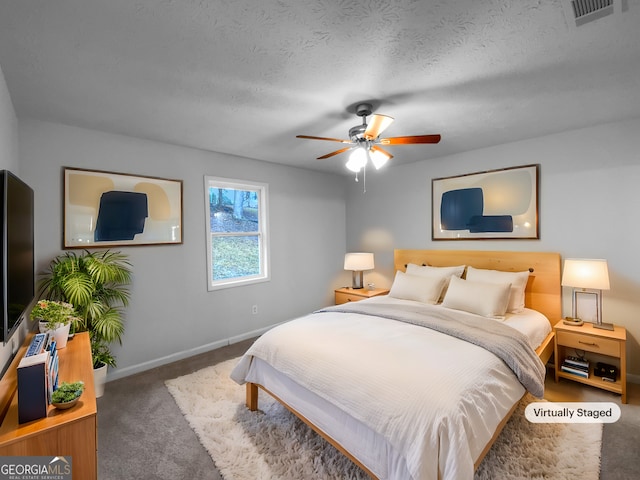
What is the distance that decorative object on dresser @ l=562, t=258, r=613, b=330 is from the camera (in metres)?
2.56

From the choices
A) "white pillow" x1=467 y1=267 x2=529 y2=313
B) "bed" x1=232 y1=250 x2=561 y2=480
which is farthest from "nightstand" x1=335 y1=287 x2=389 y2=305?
"white pillow" x1=467 y1=267 x2=529 y2=313

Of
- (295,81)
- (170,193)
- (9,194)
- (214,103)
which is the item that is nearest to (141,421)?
(9,194)

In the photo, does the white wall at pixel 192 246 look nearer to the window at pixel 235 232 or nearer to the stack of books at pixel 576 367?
the window at pixel 235 232

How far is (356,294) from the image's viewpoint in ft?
13.4

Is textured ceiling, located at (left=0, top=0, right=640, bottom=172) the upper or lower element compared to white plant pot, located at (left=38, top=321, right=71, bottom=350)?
upper

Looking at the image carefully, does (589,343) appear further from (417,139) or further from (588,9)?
(588,9)

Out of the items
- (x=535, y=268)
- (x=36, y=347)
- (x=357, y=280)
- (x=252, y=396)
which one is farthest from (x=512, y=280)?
(x=36, y=347)

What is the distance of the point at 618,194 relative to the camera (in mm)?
2711

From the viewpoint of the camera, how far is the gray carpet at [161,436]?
1.75 meters

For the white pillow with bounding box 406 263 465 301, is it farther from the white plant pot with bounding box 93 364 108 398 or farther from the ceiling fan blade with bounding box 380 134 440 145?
the white plant pot with bounding box 93 364 108 398

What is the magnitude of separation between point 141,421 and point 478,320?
8.82ft

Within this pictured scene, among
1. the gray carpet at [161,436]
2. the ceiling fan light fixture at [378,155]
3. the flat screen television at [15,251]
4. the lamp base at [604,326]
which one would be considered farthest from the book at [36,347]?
the lamp base at [604,326]

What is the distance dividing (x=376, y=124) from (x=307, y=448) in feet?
7.21

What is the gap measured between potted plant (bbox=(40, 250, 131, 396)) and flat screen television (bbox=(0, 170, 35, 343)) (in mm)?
412
